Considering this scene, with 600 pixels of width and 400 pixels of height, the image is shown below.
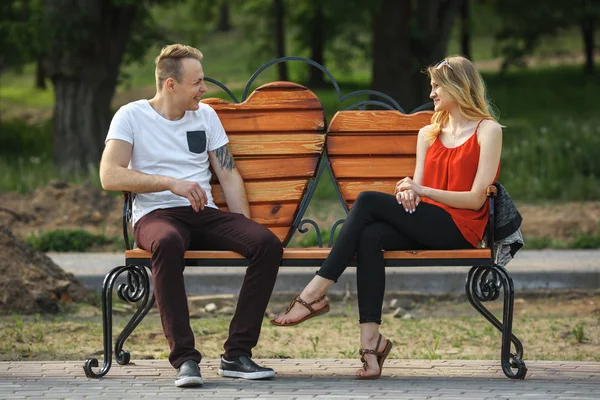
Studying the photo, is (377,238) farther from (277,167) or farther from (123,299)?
(123,299)

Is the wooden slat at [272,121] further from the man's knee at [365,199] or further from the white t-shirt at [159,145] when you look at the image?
the man's knee at [365,199]

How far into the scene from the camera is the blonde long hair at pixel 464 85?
538 cm

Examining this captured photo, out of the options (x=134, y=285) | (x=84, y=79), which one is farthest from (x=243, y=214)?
(x=84, y=79)

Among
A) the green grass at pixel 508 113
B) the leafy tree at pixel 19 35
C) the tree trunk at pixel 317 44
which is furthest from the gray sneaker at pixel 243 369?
the tree trunk at pixel 317 44

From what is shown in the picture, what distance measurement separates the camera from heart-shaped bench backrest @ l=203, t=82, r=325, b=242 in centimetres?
606

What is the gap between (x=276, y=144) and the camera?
Result: 20.0 ft

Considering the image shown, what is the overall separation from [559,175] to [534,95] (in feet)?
58.7

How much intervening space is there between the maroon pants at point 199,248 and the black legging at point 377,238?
0.28 metres

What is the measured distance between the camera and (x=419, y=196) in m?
5.38

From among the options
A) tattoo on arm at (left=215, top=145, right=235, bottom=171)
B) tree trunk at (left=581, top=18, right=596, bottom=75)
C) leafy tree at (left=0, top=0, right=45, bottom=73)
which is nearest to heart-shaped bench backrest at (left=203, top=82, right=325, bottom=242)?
tattoo on arm at (left=215, top=145, right=235, bottom=171)

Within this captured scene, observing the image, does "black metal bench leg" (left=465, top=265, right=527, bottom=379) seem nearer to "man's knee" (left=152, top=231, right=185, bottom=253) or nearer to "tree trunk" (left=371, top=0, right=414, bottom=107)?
"man's knee" (left=152, top=231, right=185, bottom=253)

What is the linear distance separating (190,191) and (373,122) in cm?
125

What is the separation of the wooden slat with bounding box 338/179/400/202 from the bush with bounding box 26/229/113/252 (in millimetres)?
4739

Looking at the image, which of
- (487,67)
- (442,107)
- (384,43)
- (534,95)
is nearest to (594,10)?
(534,95)
